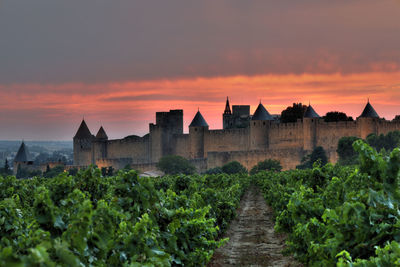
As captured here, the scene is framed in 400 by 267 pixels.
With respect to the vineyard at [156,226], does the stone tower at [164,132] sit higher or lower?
higher

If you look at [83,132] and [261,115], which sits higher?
[261,115]

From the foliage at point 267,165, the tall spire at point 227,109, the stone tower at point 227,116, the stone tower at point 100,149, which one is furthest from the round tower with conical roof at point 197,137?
the tall spire at point 227,109

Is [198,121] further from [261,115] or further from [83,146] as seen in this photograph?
[83,146]

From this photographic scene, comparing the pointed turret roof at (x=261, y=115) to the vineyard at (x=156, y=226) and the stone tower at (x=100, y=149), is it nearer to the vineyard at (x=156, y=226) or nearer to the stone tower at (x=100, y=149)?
the stone tower at (x=100, y=149)

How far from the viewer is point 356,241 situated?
12.6 ft

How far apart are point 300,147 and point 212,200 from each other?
35303 mm

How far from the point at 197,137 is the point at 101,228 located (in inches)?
1828

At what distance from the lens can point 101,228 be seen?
3.67m

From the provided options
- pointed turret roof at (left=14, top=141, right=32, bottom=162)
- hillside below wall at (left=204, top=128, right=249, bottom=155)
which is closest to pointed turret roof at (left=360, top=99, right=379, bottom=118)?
hillside below wall at (left=204, top=128, right=249, bottom=155)

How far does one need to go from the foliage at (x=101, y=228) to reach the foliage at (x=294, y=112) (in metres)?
47.0

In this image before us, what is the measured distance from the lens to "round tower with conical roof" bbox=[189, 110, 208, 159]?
50.0 m

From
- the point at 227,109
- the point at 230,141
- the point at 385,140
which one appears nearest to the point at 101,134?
the point at 227,109

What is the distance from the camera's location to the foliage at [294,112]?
53.6m

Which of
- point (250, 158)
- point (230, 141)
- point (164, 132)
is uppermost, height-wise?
point (164, 132)
